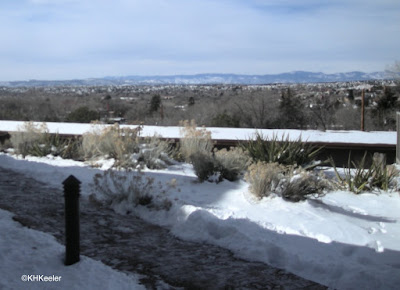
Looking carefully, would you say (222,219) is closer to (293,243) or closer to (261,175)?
(293,243)

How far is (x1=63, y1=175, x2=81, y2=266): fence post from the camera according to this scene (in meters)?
4.10

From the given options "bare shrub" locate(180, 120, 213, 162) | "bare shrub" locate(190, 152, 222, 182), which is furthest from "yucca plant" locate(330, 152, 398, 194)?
"bare shrub" locate(180, 120, 213, 162)

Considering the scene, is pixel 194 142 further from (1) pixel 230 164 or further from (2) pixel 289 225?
(2) pixel 289 225

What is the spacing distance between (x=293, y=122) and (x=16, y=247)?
910 inches

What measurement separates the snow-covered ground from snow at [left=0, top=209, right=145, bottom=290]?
0.04 m

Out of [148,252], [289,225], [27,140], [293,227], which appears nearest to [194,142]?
[27,140]

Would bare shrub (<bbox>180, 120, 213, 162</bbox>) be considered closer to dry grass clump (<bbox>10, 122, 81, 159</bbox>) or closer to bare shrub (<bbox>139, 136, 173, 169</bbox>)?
bare shrub (<bbox>139, 136, 173, 169</bbox>)

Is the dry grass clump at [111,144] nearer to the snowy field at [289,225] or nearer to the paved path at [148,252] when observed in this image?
the snowy field at [289,225]

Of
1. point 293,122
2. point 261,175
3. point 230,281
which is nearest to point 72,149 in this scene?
point 261,175

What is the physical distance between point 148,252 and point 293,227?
2.37 m

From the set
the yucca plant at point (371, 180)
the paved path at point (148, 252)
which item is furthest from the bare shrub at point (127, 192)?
the yucca plant at point (371, 180)

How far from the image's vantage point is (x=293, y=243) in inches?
230

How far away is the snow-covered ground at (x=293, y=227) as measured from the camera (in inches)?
193

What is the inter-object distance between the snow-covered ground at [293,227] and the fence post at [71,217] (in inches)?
7.9
